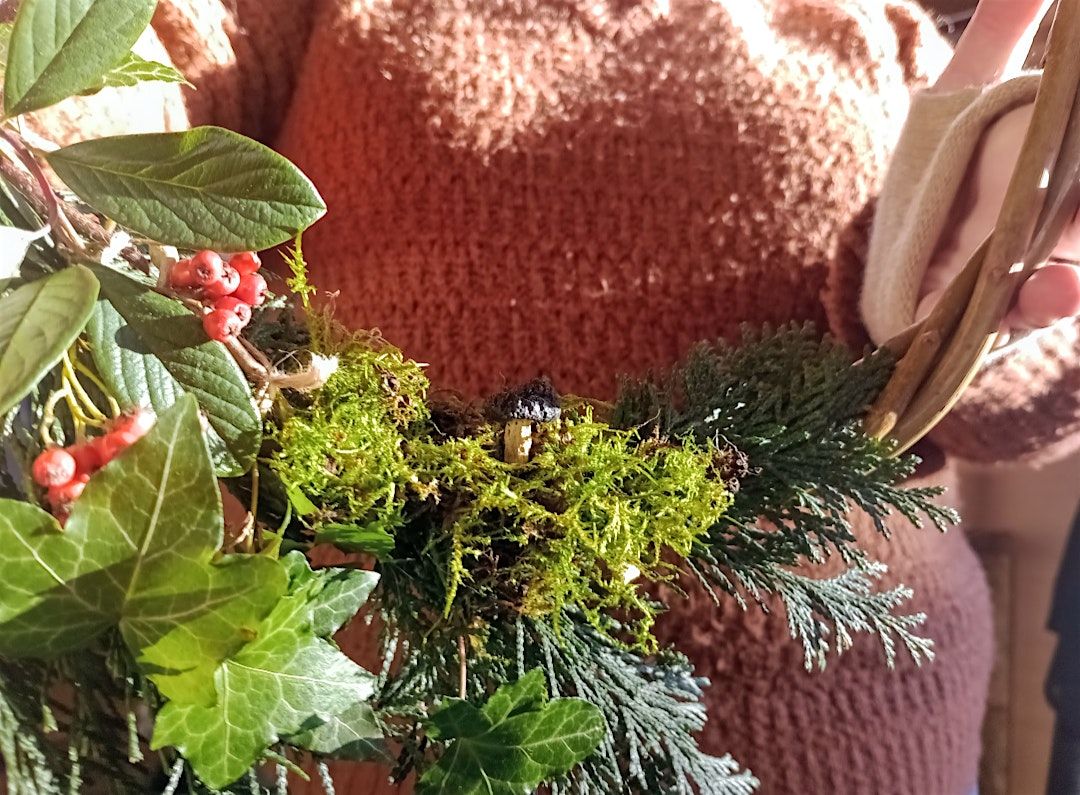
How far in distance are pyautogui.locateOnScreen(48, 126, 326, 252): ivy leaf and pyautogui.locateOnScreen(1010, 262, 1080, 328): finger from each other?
285mm

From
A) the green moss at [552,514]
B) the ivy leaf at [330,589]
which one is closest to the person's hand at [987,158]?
the green moss at [552,514]

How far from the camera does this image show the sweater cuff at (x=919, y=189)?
0.41 metres

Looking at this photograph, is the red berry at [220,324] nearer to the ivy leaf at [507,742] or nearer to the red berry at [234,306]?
the red berry at [234,306]

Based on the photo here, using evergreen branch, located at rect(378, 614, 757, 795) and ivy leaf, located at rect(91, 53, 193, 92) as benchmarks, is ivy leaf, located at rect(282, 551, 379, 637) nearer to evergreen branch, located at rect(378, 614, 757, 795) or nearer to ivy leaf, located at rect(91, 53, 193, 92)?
evergreen branch, located at rect(378, 614, 757, 795)

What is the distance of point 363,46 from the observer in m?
0.51

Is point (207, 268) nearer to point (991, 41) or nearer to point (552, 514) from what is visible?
point (552, 514)

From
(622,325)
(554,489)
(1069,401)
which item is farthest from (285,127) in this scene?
(1069,401)

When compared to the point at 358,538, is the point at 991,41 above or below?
above

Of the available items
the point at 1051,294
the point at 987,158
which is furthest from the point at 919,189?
the point at 1051,294

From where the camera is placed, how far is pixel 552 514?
255mm

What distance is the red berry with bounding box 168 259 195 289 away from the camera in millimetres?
238

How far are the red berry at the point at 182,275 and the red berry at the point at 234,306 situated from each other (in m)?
0.01

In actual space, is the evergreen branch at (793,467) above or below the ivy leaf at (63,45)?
below

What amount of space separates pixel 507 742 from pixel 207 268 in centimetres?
17
